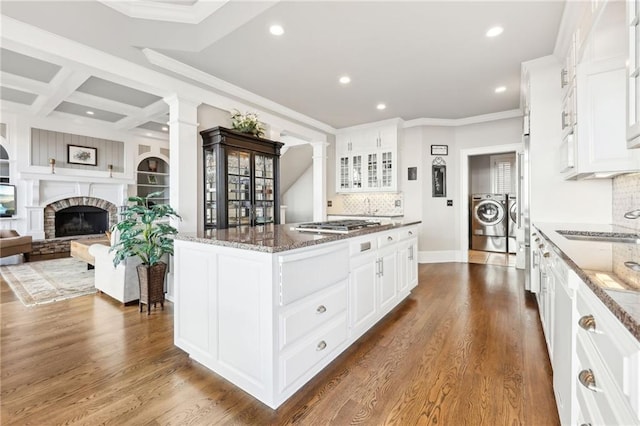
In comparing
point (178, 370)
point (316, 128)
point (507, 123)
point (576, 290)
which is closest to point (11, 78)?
point (316, 128)

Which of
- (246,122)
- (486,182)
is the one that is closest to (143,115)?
(246,122)

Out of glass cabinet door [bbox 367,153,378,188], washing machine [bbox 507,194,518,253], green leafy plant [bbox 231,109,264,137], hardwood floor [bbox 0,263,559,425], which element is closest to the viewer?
hardwood floor [bbox 0,263,559,425]

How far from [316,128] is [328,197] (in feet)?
4.97

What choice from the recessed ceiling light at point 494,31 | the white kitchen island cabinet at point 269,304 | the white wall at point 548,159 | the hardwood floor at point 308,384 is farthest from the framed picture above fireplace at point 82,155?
the white wall at point 548,159

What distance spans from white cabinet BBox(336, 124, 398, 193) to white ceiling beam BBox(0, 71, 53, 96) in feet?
16.1

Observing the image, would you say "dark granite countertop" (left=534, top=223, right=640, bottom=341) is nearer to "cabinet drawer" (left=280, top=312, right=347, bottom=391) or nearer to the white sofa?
"cabinet drawer" (left=280, top=312, right=347, bottom=391)

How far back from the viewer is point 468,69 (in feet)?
11.2

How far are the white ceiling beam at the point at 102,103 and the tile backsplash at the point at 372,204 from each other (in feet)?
14.3

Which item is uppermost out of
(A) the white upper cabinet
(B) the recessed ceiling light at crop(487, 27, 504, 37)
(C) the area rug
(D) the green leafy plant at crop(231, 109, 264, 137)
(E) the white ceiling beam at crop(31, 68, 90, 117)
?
(E) the white ceiling beam at crop(31, 68, 90, 117)

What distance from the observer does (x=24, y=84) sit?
13.7ft

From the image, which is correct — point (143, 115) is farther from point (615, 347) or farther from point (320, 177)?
point (615, 347)

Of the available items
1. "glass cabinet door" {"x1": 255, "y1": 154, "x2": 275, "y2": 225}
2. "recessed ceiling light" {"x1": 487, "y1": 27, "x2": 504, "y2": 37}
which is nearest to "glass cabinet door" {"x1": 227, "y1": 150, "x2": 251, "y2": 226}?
"glass cabinet door" {"x1": 255, "y1": 154, "x2": 275, "y2": 225}

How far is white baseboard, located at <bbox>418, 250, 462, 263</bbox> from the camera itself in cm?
543

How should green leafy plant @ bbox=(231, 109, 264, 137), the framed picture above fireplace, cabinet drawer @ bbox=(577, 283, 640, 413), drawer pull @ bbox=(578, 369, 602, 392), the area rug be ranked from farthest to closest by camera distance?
the framed picture above fireplace, green leafy plant @ bbox=(231, 109, 264, 137), the area rug, drawer pull @ bbox=(578, 369, 602, 392), cabinet drawer @ bbox=(577, 283, 640, 413)
